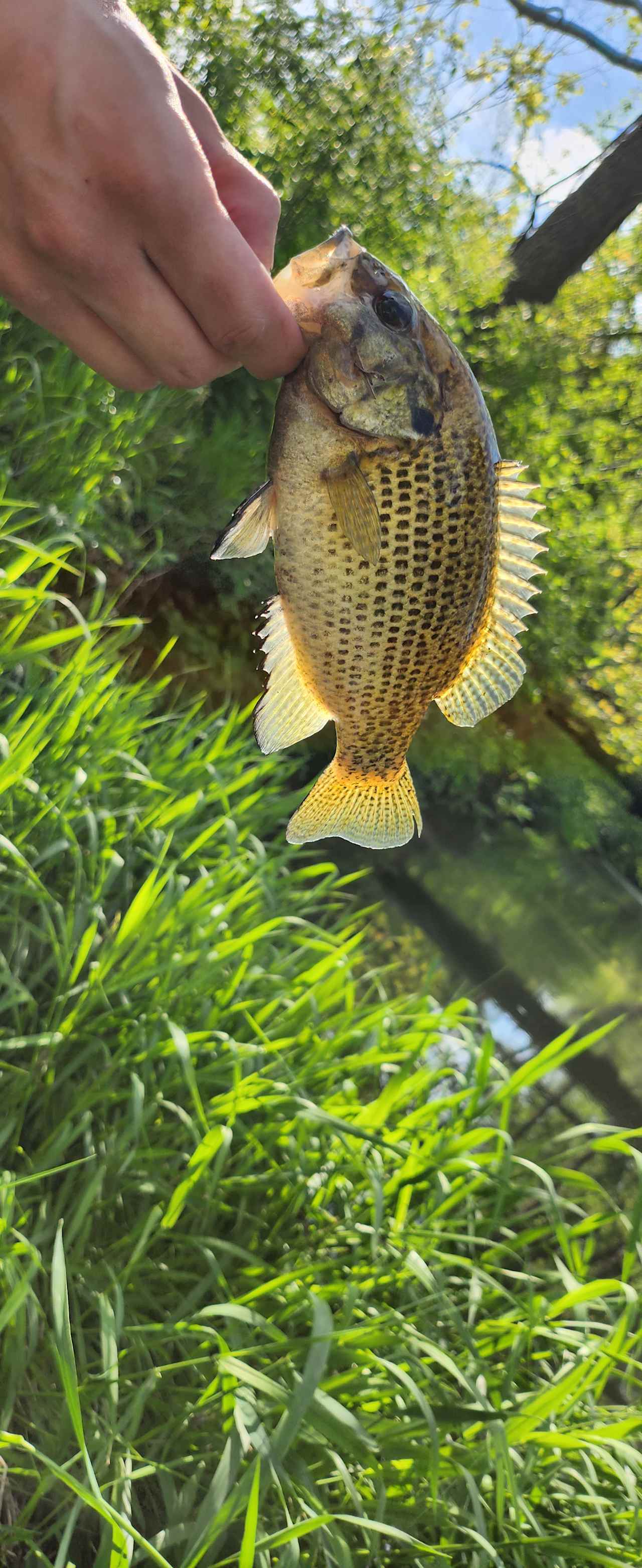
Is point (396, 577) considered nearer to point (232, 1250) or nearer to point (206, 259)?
point (206, 259)

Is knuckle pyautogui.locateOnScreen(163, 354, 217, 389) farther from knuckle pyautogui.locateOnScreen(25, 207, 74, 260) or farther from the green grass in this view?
the green grass

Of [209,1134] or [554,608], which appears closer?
[209,1134]

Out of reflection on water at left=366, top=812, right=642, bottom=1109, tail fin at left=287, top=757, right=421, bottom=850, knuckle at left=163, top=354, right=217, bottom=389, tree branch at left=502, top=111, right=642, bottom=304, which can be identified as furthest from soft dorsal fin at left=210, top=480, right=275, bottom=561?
tree branch at left=502, top=111, right=642, bottom=304

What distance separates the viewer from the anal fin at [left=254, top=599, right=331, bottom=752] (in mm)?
996

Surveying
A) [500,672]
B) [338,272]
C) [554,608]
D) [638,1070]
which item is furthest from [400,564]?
[638,1070]

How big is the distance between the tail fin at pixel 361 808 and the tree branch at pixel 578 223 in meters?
7.55

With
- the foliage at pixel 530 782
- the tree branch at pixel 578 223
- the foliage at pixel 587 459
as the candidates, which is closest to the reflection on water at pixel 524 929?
the foliage at pixel 530 782

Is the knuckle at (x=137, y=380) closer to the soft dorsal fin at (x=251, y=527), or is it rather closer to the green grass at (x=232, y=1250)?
the soft dorsal fin at (x=251, y=527)

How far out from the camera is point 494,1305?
96.6 inches

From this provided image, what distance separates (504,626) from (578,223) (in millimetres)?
8062

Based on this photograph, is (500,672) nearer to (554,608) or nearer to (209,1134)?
(209,1134)

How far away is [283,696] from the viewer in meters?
1.04

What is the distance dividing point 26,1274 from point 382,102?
230 inches

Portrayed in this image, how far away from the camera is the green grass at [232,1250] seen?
1.67 m
